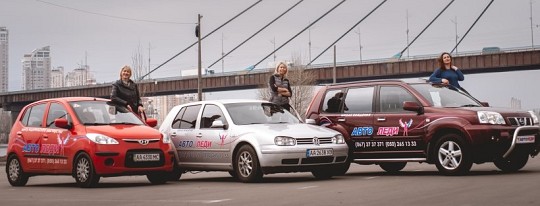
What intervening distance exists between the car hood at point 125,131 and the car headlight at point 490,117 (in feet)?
17.1

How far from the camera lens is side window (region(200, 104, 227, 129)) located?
599 inches

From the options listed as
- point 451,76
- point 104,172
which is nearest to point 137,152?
point 104,172

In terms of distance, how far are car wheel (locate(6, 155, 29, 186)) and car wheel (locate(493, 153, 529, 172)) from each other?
26.5 feet

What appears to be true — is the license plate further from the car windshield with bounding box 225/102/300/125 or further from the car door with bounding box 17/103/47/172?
the car door with bounding box 17/103/47/172

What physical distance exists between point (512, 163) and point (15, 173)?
859 centimetres

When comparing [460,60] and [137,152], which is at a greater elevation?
[460,60]

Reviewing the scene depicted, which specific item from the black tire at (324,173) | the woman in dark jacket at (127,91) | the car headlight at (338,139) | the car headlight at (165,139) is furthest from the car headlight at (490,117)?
the woman in dark jacket at (127,91)

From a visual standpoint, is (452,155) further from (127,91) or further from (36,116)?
(36,116)

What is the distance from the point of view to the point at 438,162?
47.3 ft

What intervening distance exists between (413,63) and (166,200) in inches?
3169

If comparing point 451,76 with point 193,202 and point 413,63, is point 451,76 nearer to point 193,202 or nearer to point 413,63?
point 193,202

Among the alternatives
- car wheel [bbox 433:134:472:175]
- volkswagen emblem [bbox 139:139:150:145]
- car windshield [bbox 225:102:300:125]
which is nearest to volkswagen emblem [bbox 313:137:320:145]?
car windshield [bbox 225:102:300:125]

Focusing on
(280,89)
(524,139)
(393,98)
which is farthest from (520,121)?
(280,89)

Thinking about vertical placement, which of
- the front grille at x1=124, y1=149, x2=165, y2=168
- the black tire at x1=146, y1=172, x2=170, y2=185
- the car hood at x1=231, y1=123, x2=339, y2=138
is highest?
the car hood at x1=231, y1=123, x2=339, y2=138
